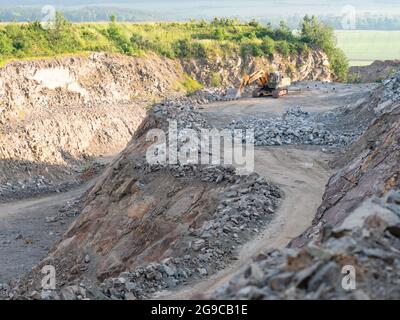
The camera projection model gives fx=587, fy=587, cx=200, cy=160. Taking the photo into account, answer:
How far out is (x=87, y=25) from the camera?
5047cm

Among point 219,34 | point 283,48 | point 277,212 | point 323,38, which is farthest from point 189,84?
point 277,212

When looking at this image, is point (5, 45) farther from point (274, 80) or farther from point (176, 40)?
point (176, 40)

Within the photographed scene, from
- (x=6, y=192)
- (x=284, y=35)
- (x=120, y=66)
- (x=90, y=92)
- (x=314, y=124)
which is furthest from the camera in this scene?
(x=284, y=35)

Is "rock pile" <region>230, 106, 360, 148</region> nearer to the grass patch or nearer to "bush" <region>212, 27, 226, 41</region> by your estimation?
the grass patch

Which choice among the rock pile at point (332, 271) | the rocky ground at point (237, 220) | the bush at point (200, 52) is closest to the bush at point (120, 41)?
the bush at point (200, 52)

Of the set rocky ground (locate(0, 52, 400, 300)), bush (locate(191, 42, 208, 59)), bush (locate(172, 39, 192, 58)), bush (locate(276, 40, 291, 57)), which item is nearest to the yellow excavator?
rocky ground (locate(0, 52, 400, 300))

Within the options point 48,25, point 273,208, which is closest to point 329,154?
point 273,208

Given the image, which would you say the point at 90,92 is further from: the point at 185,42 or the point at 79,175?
the point at 185,42

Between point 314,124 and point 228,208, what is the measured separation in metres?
13.2

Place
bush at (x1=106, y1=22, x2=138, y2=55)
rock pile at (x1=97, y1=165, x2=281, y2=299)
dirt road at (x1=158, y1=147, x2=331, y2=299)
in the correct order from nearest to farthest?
rock pile at (x1=97, y1=165, x2=281, y2=299) → dirt road at (x1=158, y1=147, x2=331, y2=299) → bush at (x1=106, y1=22, x2=138, y2=55)

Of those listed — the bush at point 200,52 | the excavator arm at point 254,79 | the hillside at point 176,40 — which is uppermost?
the hillside at point 176,40

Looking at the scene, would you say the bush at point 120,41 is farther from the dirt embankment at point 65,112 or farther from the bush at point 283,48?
the bush at point 283,48
